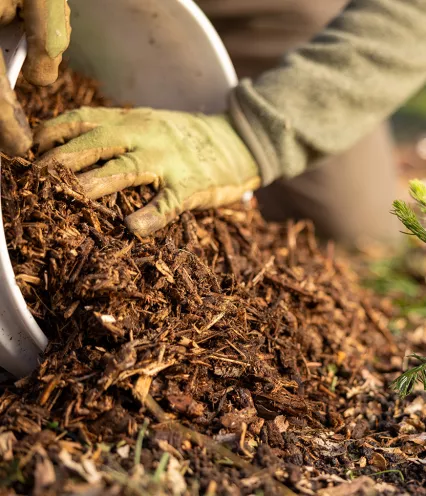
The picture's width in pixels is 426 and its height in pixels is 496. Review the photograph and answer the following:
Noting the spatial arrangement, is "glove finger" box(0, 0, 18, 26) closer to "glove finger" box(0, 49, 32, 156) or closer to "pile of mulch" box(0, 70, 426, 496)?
"glove finger" box(0, 49, 32, 156)

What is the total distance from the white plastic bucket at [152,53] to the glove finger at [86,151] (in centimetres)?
53

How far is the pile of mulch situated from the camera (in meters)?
1.21

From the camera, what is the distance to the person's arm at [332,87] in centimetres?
204

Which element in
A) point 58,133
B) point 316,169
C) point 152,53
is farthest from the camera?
point 316,169

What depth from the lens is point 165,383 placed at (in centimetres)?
135

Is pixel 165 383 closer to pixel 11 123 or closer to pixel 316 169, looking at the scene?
pixel 11 123

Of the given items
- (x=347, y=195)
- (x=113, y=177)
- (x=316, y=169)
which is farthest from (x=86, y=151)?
(x=347, y=195)

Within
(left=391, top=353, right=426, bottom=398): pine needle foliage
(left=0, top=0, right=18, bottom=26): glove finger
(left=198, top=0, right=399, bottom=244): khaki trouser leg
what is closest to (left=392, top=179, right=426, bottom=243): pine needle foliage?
(left=391, top=353, right=426, bottom=398): pine needle foliage

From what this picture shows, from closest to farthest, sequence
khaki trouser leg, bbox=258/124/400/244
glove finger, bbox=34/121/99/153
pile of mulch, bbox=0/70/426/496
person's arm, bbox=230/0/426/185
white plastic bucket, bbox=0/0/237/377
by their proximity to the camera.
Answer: pile of mulch, bbox=0/70/426/496, glove finger, bbox=34/121/99/153, white plastic bucket, bbox=0/0/237/377, person's arm, bbox=230/0/426/185, khaki trouser leg, bbox=258/124/400/244

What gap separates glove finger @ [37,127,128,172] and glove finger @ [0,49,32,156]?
134 millimetres

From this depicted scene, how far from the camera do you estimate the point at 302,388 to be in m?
1.58

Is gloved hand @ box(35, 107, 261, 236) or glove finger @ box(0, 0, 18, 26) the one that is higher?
glove finger @ box(0, 0, 18, 26)

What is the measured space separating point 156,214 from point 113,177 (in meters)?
0.16

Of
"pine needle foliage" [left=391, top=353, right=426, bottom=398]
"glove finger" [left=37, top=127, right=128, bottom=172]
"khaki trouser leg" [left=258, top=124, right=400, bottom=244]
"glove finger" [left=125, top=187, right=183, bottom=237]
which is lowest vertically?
"khaki trouser leg" [left=258, top=124, right=400, bottom=244]
